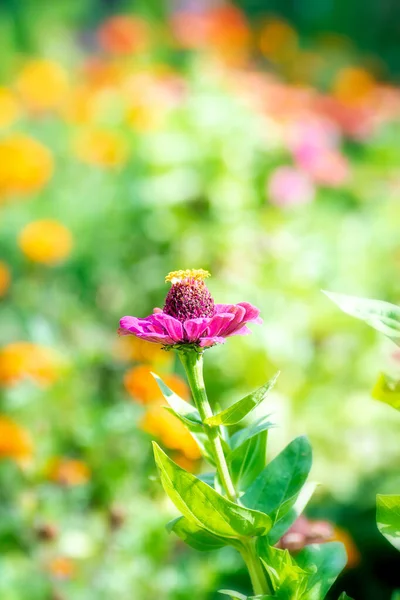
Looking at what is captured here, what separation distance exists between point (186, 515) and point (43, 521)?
0.78 meters

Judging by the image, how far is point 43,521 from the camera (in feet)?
4.58

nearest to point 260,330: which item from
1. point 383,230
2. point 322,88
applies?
point 383,230

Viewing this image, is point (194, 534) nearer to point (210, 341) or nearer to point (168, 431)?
point (210, 341)

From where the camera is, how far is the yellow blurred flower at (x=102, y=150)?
2.90 metres

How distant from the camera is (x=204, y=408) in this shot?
71 centimetres

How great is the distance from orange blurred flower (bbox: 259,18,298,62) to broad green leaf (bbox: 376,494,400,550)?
189 inches

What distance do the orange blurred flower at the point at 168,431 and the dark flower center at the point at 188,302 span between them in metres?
0.75

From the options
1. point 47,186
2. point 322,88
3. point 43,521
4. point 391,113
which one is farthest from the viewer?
point 322,88

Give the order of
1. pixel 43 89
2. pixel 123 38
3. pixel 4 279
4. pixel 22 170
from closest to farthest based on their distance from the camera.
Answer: pixel 4 279, pixel 22 170, pixel 43 89, pixel 123 38

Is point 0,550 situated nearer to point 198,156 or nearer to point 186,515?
point 186,515

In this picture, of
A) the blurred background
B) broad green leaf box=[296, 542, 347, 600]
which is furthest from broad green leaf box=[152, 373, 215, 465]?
the blurred background

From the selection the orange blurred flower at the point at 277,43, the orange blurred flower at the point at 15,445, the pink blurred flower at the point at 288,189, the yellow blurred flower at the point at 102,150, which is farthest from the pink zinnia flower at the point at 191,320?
the orange blurred flower at the point at 277,43

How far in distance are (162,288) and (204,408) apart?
169cm

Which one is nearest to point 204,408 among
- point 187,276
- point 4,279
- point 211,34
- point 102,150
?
point 187,276
